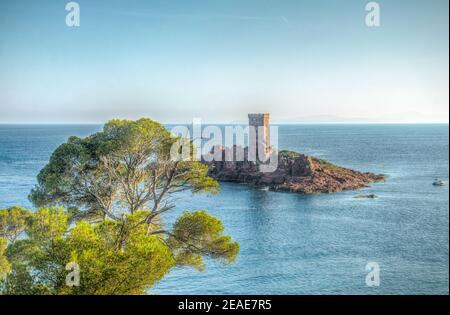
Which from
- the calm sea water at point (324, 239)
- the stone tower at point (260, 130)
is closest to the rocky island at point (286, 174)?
the stone tower at point (260, 130)

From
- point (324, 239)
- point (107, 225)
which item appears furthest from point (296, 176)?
point (107, 225)

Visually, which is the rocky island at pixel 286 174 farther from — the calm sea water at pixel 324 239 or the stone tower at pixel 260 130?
the calm sea water at pixel 324 239

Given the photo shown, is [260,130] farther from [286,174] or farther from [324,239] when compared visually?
[324,239]

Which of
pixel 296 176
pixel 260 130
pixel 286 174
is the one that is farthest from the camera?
pixel 260 130

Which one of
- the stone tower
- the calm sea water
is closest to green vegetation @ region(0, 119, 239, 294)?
the calm sea water

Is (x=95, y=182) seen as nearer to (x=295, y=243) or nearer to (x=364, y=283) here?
(x=364, y=283)

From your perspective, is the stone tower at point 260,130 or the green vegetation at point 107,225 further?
the stone tower at point 260,130
